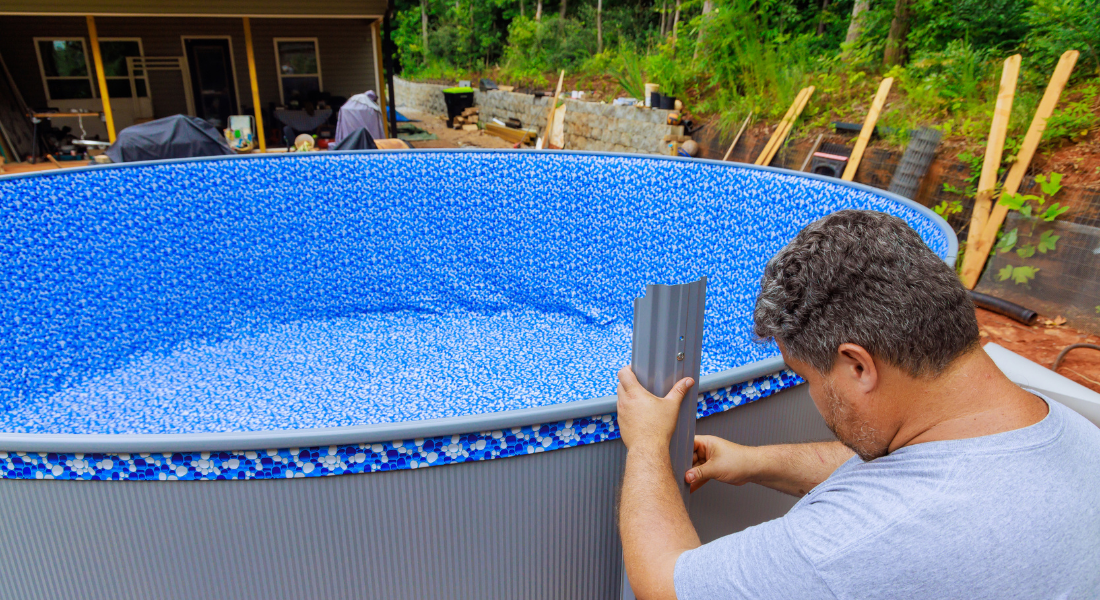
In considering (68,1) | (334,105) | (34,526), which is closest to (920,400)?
(34,526)

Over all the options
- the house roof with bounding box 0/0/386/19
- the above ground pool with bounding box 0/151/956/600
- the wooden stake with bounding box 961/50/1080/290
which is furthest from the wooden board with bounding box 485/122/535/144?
the wooden stake with bounding box 961/50/1080/290

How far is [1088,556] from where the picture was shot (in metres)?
0.84

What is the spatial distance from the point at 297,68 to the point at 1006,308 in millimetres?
11483

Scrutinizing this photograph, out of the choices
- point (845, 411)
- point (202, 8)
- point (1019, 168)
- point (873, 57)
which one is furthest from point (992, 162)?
point (202, 8)

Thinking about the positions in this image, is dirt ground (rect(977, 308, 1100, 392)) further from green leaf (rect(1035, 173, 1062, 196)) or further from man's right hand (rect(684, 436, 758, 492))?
man's right hand (rect(684, 436, 758, 492))

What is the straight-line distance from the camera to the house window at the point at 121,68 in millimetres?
11188

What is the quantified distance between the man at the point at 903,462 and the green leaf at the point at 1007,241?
167 inches

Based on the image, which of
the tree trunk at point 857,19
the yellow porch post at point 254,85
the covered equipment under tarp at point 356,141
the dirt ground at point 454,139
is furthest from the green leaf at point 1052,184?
the yellow porch post at point 254,85

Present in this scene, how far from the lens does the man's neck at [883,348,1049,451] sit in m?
0.87

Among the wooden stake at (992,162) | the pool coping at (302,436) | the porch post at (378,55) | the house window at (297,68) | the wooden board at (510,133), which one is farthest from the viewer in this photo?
the wooden board at (510,133)

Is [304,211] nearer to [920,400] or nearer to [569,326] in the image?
[569,326]

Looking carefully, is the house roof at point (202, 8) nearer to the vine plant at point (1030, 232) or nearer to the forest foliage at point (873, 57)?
the forest foliage at point (873, 57)

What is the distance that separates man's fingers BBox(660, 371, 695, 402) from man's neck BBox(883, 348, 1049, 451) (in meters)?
→ 0.44

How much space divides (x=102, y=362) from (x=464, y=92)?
496 inches
